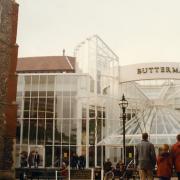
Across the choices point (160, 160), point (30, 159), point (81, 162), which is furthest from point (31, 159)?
point (160, 160)

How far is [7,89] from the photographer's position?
29844mm

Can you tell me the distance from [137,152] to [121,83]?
34211 millimetres

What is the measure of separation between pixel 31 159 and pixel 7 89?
12.6 m

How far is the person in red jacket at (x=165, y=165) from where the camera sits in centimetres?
1016

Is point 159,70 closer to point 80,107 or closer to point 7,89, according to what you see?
point 80,107

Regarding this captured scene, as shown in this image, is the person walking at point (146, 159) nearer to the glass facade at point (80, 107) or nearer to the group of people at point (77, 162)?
the group of people at point (77, 162)

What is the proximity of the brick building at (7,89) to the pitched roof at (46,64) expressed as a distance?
4431cm

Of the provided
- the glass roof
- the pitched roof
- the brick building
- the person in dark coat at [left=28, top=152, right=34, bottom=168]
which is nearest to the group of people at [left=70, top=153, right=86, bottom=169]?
the person in dark coat at [left=28, top=152, right=34, bottom=168]

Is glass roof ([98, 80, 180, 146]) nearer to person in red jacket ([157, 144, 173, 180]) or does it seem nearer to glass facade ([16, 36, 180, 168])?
glass facade ([16, 36, 180, 168])

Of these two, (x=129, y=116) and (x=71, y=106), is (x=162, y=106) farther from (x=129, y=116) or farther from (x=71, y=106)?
(x=71, y=106)

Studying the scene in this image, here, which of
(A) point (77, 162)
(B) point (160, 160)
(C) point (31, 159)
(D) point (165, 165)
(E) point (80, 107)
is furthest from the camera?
(E) point (80, 107)

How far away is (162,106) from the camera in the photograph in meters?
41.2

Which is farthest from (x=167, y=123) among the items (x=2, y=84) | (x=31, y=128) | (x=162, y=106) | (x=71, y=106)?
(x=2, y=84)

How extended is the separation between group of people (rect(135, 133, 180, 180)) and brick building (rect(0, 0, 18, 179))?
44.4ft
